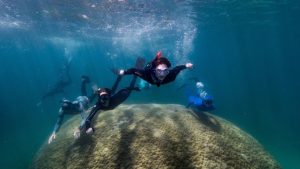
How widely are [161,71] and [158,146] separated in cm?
196

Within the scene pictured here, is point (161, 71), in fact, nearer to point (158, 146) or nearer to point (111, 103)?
point (158, 146)

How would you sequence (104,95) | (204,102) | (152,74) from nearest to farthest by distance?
(152,74) < (104,95) < (204,102)

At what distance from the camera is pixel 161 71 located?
7.39 m

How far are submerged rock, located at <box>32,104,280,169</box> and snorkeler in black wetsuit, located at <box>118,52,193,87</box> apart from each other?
1.43m

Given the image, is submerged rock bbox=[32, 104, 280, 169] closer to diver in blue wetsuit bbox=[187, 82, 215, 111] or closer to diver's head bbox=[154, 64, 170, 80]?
diver in blue wetsuit bbox=[187, 82, 215, 111]

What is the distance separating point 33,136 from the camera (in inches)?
1024

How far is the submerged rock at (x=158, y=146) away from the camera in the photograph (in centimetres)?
657

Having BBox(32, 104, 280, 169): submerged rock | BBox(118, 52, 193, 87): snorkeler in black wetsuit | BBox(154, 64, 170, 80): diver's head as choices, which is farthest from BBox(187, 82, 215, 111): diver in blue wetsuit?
BBox(154, 64, 170, 80): diver's head

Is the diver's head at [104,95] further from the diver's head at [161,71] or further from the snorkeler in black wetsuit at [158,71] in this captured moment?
the diver's head at [161,71]

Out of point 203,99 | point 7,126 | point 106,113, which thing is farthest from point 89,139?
point 7,126

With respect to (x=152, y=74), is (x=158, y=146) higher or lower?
lower

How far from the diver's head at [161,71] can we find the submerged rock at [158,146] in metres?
1.57

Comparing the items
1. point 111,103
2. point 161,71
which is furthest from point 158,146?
point 111,103

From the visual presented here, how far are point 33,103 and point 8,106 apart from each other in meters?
3.71
